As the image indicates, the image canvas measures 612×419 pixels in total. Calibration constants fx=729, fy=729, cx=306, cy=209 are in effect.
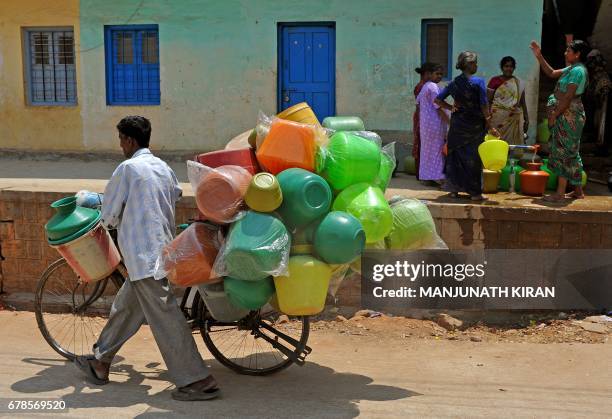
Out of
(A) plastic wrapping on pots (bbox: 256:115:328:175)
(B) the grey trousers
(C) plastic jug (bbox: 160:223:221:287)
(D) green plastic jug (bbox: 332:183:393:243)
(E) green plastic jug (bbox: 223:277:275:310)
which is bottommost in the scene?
(B) the grey trousers

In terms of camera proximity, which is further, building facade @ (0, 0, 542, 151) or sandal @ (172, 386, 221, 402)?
building facade @ (0, 0, 542, 151)

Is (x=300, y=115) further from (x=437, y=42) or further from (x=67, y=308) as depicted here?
(x=437, y=42)

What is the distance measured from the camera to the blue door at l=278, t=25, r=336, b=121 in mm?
11172

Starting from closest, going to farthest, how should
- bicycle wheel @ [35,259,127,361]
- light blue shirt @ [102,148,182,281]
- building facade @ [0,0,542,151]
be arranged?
light blue shirt @ [102,148,182,281] → bicycle wheel @ [35,259,127,361] → building facade @ [0,0,542,151]

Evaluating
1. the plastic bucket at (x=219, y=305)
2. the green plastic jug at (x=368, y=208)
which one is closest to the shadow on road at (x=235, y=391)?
the plastic bucket at (x=219, y=305)

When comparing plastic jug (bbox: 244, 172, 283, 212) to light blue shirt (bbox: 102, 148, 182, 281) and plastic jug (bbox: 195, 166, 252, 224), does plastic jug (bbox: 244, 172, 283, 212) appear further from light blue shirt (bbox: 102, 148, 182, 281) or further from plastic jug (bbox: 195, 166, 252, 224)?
light blue shirt (bbox: 102, 148, 182, 281)

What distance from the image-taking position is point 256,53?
1130 centimetres

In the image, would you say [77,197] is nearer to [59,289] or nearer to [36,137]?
[59,289]

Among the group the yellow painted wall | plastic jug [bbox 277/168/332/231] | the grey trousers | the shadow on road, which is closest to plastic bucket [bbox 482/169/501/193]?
the shadow on road

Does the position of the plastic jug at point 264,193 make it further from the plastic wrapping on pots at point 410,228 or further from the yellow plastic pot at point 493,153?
the yellow plastic pot at point 493,153

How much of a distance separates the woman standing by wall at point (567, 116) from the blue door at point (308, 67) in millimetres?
4301

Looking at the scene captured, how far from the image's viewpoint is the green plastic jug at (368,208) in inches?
156

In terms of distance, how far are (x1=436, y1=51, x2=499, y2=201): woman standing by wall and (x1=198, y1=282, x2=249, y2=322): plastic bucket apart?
12.2ft

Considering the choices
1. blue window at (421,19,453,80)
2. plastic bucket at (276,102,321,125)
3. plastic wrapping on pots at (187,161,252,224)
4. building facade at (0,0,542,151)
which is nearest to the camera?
plastic wrapping on pots at (187,161,252,224)
